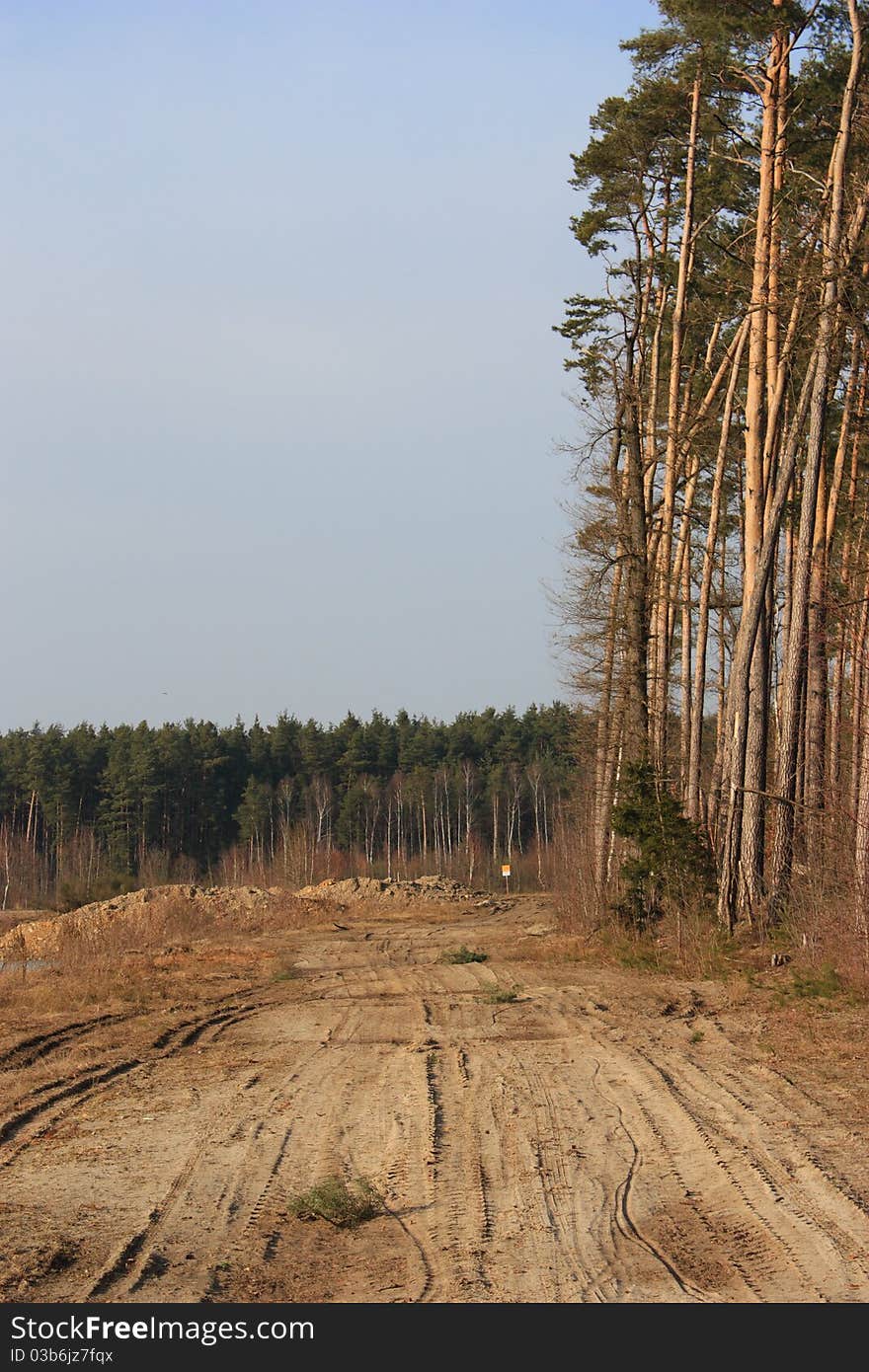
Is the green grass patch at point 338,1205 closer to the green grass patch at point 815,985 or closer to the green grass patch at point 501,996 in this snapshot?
the green grass patch at point 815,985

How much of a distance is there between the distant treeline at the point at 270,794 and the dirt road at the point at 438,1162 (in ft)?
230

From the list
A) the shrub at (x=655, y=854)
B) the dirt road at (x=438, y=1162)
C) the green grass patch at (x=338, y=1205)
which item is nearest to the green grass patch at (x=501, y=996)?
the dirt road at (x=438, y=1162)

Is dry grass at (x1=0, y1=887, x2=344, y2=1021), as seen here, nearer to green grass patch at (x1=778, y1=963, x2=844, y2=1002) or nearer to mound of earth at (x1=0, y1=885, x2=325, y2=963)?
mound of earth at (x1=0, y1=885, x2=325, y2=963)

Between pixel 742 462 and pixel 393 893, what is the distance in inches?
1159

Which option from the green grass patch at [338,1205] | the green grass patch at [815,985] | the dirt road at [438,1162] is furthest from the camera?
the green grass patch at [815,985]

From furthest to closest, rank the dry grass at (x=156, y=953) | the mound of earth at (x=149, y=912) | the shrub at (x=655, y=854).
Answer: the mound of earth at (x=149, y=912)
the shrub at (x=655, y=854)
the dry grass at (x=156, y=953)

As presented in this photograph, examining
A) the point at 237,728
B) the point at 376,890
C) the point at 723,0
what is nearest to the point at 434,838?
the point at 237,728

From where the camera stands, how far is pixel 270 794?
317ft

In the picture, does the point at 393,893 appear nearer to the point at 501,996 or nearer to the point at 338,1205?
the point at 501,996

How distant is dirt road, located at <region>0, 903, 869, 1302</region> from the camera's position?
20.4ft

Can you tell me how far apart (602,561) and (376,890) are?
2788 centimetres

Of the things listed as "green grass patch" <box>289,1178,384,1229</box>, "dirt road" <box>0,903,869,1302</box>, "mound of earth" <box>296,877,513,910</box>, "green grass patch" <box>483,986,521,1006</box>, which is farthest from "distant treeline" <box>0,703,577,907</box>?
"green grass patch" <box>289,1178,384,1229</box>

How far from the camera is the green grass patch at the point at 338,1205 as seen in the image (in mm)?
7141

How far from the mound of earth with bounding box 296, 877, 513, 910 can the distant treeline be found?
27.3 meters
